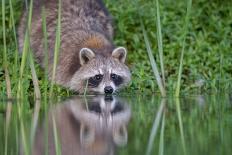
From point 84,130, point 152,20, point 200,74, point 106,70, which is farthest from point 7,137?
point 152,20

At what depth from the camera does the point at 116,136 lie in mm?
6105

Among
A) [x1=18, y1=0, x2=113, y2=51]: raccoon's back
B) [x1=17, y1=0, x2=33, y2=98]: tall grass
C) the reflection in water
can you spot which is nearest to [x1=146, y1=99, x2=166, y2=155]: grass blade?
the reflection in water

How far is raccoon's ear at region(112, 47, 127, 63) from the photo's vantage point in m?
9.73

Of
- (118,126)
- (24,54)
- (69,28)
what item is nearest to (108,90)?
(69,28)

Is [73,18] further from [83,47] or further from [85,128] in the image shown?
[85,128]

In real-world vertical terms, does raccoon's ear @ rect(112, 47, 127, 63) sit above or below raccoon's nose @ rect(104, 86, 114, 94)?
above

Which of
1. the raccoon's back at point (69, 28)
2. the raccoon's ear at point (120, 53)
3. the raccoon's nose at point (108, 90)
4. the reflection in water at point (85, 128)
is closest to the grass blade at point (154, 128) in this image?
the reflection in water at point (85, 128)

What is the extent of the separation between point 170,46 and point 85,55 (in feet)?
4.69

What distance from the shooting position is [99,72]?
9648 millimetres

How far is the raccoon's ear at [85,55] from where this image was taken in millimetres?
9672

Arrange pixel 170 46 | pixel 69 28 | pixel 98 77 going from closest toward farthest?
pixel 98 77
pixel 69 28
pixel 170 46

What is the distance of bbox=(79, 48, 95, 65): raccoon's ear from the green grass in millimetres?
438

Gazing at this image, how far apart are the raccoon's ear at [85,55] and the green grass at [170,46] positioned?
44 cm

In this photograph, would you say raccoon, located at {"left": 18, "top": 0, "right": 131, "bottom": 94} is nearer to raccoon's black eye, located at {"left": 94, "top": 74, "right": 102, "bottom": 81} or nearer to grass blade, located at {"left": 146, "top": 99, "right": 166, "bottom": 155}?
raccoon's black eye, located at {"left": 94, "top": 74, "right": 102, "bottom": 81}
